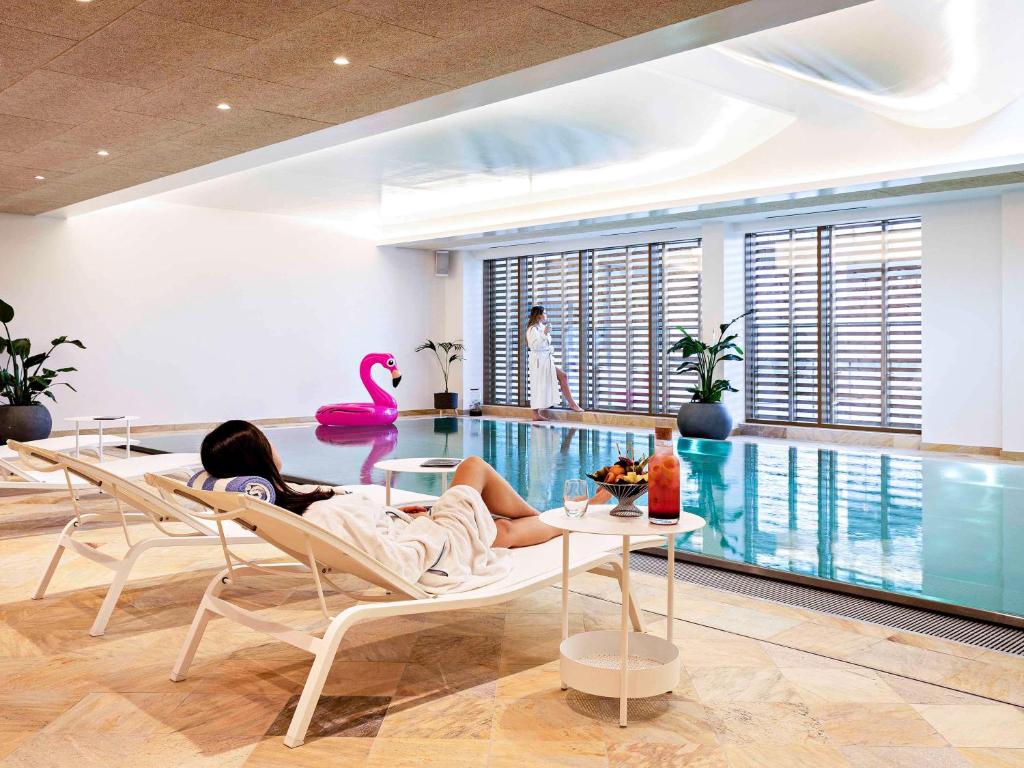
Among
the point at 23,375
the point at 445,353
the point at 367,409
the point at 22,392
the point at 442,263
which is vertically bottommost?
the point at 367,409

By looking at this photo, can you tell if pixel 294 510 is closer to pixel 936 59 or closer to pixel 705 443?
pixel 936 59

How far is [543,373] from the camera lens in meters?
13.6

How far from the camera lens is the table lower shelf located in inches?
107

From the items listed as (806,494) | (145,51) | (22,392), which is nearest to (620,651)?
(145,51)

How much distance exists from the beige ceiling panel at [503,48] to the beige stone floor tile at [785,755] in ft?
10.8

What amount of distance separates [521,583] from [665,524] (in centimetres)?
60

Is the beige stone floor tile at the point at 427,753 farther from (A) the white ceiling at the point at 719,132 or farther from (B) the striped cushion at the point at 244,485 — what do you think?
(A) the white ceiling at the point at 719,132

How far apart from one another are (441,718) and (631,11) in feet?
10.7

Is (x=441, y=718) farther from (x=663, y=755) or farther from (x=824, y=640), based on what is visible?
(x=824, y=640)

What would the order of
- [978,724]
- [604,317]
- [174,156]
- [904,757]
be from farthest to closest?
1. [604,317]
2. [174,156]
3. [978,724]
4. [904,757]

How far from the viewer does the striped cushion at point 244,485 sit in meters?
3.04

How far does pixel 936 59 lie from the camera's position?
653 cm

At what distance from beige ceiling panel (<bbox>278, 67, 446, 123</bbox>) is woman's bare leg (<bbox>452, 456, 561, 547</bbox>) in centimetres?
267

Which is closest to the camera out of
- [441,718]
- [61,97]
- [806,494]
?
[441,718]
